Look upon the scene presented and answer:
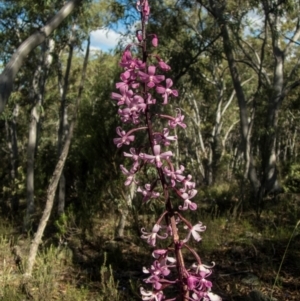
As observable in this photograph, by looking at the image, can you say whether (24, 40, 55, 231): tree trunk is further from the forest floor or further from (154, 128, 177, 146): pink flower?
(154, 128, 177, 146): pink flower

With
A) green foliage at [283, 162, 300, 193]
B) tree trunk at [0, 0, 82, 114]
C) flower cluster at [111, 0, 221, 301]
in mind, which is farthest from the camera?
green foliage at [283, 162, 300, 193]

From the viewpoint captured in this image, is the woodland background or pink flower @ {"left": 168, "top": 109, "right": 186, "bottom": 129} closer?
pink flower @ {"left": 168, "top": 109, "right": 186, "bottom": 129}

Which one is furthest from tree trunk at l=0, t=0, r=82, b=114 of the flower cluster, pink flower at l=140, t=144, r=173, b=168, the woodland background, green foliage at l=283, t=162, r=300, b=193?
green foliage at l=283, t=162, r=300, b=193

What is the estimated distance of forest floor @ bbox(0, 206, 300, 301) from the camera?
4484 millimetres

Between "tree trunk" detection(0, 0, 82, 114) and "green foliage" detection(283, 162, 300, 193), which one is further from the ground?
"tree trunk" detection(0, 0, 82, 114)

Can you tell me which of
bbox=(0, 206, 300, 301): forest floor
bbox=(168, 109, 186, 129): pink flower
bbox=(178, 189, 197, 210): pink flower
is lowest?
bbox=(0, 206, 300, 301): forest floor

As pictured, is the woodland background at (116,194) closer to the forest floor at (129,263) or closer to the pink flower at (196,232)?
the forest floor at (129,263)

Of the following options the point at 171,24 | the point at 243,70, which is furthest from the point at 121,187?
the point at 243,70

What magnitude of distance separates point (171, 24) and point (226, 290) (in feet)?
20.4

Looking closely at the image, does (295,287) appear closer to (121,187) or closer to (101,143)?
(121,187)

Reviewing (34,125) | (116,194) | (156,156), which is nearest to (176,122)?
(156,156)

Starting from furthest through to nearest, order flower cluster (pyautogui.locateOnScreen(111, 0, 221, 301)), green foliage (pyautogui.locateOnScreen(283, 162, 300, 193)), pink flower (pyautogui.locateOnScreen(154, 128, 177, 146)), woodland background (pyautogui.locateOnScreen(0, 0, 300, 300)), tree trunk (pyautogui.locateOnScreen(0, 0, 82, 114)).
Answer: green foliage (pyautogui.locateOnScreen(283, 162, 300, 193)), woodland background (pyautogui.locateOnScreen(0, 0, 300, 300)), tree trunk (pyautogui.locateOnScreen(0, 0, 82, 114)), pink flower (pyautogui.locateOnScreen(154, 128, 177, 146)), flower cluster (pyautogui.locateOnScreen(111, 0, 221, 301))

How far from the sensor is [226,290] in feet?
15.0

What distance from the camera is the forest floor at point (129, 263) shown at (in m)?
4.48
